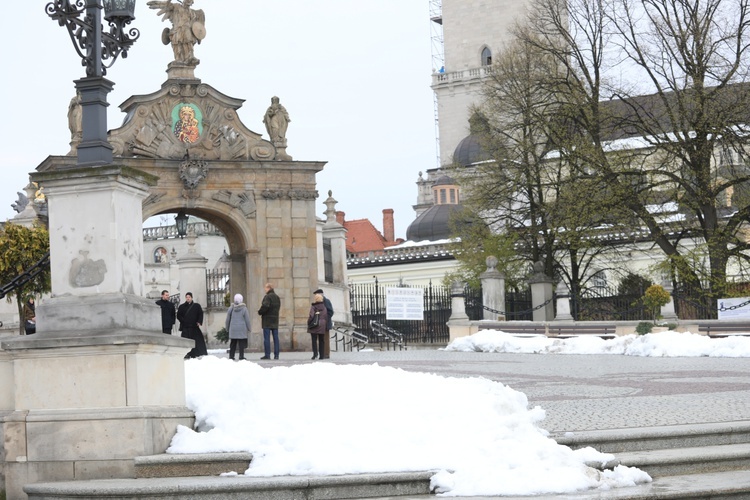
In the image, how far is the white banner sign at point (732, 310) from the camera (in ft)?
122

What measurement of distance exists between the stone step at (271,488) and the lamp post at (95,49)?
2873 millimetres

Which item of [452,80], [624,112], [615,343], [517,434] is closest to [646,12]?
[624,112]

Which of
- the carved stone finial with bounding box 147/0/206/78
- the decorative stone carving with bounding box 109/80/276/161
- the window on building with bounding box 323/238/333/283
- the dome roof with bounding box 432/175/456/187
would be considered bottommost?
the window on building with bounding box 323/238/333/283

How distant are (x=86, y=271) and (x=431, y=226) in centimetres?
8532

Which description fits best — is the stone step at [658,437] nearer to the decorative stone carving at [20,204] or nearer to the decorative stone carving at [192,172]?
the decorative stone carving at [192,172]

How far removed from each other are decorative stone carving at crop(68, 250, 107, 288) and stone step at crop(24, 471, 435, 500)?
6.05 feet

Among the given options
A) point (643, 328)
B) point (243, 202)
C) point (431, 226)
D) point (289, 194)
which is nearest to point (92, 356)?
point (643, 328)

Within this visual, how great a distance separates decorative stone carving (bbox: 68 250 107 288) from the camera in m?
10.9

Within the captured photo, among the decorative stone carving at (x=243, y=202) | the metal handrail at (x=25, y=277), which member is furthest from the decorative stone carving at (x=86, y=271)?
the decorative stone carving at (x=243, y=202)

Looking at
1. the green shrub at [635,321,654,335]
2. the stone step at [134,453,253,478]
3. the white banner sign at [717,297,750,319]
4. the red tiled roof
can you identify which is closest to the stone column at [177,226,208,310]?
the green shrub at [635,321,654,335]

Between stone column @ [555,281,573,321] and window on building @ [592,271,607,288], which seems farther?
window on building @ [592,271,607,288]

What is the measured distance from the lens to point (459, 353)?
1291 inches

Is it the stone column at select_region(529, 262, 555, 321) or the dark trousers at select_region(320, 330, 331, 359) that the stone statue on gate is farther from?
the dark trousers at select_region(320, 330, 331, 359)

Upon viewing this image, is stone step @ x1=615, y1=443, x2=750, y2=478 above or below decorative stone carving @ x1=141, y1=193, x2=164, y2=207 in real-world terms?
below
